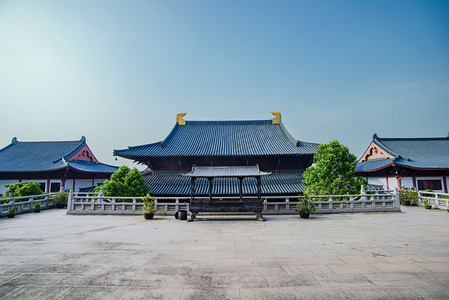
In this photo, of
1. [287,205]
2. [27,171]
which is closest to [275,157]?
[287,205]

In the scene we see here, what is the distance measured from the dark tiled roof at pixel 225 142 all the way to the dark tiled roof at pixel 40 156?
13.2 meters

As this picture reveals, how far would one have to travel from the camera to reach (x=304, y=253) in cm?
658

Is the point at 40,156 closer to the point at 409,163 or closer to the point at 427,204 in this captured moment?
the point at 427,204

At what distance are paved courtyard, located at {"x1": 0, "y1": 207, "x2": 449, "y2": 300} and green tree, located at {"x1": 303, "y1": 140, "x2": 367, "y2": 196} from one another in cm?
587

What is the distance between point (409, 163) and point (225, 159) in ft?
67.2

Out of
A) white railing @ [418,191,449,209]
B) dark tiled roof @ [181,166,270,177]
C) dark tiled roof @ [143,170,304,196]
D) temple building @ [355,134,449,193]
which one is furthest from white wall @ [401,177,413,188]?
dark tiled roof @ [181,166,270,177]

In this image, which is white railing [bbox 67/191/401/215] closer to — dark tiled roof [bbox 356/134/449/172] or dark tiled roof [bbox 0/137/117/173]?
→ dark tiled roof [bbox 356/134/449/172]

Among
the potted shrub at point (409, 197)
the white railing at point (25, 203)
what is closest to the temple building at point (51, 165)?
the white railing at point (25, 203)

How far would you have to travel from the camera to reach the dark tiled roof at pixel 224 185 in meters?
16.5

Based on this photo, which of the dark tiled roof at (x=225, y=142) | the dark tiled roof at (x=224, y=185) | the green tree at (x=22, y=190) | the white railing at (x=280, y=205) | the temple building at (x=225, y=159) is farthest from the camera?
the green tree at (x=22, y=190)

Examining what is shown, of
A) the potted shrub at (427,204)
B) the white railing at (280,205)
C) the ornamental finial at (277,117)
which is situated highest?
the ornamental finial at (277,117)

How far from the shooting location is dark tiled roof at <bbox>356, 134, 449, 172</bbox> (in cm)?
2325

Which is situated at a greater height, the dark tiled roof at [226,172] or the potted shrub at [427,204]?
the dark tiled roof at [226,172]

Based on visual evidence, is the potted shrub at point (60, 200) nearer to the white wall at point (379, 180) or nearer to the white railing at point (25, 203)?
the white railing at point (25, 203)
